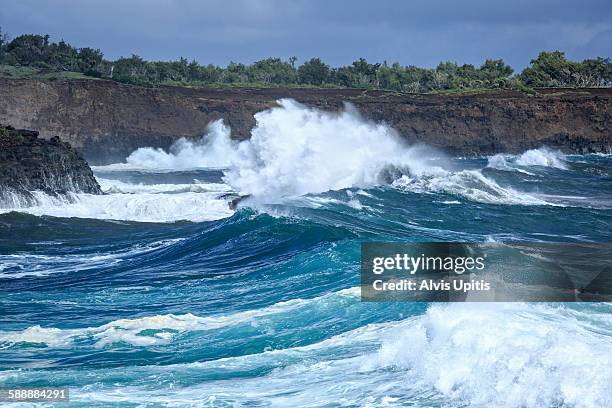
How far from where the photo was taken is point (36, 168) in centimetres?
3056

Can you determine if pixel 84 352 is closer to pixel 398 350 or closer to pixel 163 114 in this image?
pixel 398 350

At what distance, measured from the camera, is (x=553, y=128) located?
67125 millimetres

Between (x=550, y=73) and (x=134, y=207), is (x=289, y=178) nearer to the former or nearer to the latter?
(x=134, y=207)

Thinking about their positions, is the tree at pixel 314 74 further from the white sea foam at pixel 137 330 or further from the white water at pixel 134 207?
the white sea foam at pixel 137 330

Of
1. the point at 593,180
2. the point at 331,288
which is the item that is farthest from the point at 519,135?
the point at 331,288

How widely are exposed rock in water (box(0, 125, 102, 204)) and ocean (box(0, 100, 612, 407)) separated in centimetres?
61

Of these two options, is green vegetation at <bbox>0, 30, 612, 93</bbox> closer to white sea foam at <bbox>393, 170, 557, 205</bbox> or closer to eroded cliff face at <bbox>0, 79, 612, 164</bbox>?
eroded cliff face at <bbox>0, 79, 612, 164</bbox>

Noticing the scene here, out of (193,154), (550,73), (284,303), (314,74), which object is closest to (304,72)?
(314,74)

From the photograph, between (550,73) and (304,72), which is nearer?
(550,73)

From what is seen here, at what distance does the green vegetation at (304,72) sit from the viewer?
262 ft

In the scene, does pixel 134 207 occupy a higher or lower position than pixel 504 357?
higher

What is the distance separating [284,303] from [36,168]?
1835cm

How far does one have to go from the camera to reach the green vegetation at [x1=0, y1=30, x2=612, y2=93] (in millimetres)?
79875

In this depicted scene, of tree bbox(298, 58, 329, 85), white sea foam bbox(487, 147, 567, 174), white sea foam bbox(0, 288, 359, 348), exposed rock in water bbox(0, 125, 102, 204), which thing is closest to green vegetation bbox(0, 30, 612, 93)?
tree bbox(298, 58, 329, 85)
